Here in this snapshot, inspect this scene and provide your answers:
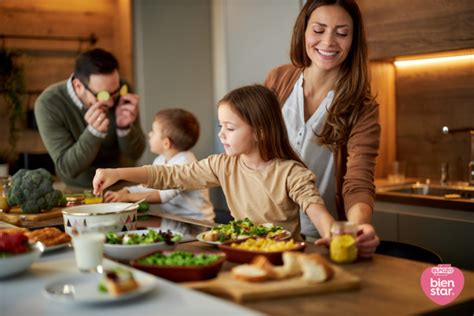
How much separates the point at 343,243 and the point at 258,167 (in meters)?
0.71

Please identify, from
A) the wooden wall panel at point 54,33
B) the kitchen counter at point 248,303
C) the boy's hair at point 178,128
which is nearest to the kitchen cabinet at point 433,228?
the boy's hair at point 178,128

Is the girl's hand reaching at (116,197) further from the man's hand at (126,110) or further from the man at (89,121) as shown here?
the man's hand at (126,110)

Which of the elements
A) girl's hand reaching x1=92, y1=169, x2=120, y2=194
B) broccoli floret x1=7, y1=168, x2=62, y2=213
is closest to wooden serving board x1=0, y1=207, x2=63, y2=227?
broccoli floret x1=7, y1=168, x2=62, y2=213

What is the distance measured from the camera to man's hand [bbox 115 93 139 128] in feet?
11.1

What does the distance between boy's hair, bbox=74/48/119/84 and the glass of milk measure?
6.46ft

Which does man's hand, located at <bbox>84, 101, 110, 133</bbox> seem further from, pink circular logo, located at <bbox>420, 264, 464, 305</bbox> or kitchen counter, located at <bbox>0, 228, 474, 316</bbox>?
pink circular logo, located at <bbox>420, 264, 464, 305</bbox>

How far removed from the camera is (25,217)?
7.88ft

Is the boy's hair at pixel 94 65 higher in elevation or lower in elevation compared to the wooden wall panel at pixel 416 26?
lower

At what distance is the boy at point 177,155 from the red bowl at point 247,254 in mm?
1335

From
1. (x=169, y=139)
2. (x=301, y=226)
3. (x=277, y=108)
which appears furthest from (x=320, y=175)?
(x=169, y=139)

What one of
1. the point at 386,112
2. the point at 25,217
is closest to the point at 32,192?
the point at 25,217

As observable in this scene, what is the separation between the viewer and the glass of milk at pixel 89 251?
1.42 m

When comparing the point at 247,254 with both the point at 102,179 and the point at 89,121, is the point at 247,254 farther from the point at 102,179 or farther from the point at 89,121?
the point at 89,121

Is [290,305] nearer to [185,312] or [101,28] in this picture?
[185,312]
